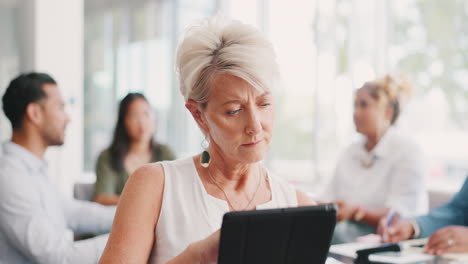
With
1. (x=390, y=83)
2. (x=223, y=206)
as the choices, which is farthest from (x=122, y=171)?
(x=223, y=206)

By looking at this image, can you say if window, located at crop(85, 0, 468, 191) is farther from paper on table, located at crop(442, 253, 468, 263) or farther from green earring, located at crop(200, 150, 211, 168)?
green earring, located at crop(200, 150, 211, 168)

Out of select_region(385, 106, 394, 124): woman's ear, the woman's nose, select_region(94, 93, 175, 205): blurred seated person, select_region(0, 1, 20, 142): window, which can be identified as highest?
select_region(0, 1, 20, 142): window

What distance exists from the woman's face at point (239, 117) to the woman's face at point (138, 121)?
2.34m

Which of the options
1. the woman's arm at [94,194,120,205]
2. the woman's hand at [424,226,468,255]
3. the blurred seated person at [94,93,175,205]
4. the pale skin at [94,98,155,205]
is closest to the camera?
the woman's hand at [424,226,468,255]

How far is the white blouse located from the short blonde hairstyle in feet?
6.16

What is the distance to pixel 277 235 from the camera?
0.93 metres

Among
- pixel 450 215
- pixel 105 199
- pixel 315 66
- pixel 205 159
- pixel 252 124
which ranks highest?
pixel 315 66

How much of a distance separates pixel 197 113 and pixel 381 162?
6.55ft

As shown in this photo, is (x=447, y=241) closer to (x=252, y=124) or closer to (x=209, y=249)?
(x=252, y=124)

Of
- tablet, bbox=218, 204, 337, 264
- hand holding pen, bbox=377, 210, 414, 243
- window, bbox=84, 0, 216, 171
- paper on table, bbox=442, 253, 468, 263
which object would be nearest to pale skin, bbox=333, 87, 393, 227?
hand holding pen, bbox=377, 210, 414, 243

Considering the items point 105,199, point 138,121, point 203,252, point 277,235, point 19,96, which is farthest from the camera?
point 138,121

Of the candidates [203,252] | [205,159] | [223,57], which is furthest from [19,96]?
[203,252]

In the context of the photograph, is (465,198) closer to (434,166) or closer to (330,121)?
(434,166)

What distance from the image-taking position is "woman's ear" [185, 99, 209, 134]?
1354 millimetres
